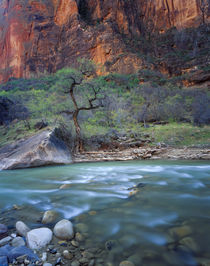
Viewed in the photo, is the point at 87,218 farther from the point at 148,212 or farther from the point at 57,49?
the point at 57,49

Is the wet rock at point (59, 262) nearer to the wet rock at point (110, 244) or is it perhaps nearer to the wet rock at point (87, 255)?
the wet rock at point (87, 255)

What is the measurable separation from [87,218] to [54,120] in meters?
9.36

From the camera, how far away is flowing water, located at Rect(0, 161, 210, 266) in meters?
1.63

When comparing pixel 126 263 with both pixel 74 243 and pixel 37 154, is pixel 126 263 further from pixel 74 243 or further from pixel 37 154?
pixel 37 154

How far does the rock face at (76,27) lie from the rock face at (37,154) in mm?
40029

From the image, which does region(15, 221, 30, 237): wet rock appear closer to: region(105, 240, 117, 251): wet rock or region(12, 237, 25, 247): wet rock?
region(12, 237, 25, 247): wet rock

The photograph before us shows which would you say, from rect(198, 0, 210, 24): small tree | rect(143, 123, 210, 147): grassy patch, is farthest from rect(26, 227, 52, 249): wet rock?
rect(198, 0, 210, 24): small tree

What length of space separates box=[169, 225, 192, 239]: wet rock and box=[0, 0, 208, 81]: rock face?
45707 millimetres

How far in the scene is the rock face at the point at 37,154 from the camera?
7.18m

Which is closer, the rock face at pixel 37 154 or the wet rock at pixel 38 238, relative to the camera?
the wet rock at pixel 38 238

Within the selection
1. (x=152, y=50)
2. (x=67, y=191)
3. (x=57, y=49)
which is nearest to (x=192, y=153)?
(x=67, y=191)

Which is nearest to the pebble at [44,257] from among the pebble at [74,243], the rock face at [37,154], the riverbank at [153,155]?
the pebble at [74,243]

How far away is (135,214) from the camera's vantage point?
7.92 ft

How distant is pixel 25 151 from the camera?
753 cm
